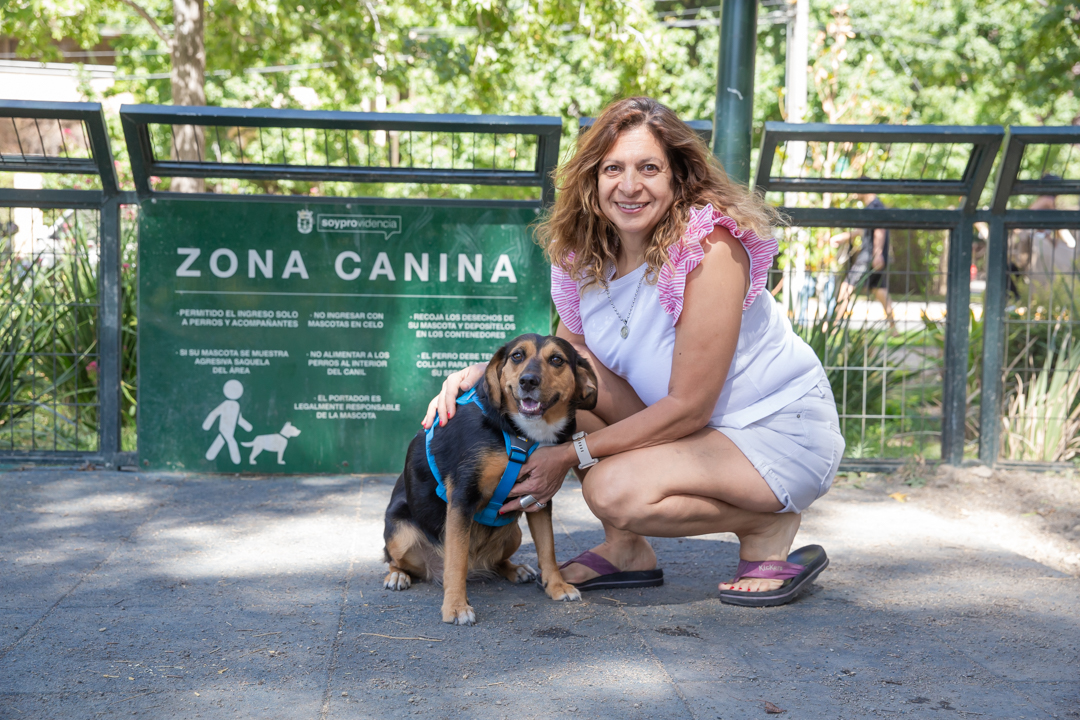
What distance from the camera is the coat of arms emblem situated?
507 cm

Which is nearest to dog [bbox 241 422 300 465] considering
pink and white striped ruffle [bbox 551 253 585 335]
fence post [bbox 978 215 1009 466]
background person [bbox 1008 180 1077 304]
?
pink and white striped ruffle [bbox 551 253 585 335]

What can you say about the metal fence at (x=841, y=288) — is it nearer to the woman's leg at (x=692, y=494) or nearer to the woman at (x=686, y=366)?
the woman at (x=686, y=366)

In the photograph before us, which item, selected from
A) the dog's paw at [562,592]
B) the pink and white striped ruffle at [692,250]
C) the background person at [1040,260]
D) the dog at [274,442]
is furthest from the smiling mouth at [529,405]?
the background person at [1040,260]

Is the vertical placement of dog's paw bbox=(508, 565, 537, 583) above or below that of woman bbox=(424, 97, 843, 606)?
below

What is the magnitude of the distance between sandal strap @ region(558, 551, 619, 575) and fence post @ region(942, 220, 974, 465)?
307cm

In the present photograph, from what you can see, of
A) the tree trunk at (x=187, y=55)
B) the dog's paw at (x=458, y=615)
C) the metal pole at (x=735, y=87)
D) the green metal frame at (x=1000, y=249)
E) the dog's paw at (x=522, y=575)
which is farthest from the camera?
the tree trunk at (x=187, y=55)

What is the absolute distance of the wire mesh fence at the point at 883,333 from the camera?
546cm

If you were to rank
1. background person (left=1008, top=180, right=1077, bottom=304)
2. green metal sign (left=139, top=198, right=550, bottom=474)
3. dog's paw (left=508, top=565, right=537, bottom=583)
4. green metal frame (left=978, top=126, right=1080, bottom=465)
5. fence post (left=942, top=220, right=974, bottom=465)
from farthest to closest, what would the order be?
background person (left=1008, top=180, right=1077, bottom=304) → fence post (left=942, top=220, right=974, bottom=465) → green metal frame (left=978, top=126, right=1080, bottom=465) → green metal sign (left=139, top=198, right=550, bottom=474) → dog's paw (left=508, top=565, right=537, bottom=583)

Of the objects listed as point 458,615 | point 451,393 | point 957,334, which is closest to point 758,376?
point 451,393

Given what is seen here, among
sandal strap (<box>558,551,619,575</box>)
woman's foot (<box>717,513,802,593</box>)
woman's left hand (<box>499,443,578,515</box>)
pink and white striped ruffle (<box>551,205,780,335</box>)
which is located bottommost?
sandal strap (<box>558,551,619,575</box>)

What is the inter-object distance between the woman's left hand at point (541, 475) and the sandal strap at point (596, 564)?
0.44 m

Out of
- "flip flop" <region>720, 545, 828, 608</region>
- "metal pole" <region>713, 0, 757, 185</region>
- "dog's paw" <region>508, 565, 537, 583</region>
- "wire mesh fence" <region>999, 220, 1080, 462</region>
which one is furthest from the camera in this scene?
"wire mesh fence" <region>999, 220, 1080, 462</region>

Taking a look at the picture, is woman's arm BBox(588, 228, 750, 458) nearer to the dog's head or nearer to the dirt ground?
the dog's head

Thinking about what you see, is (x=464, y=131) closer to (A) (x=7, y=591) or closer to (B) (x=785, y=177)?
(B) (x=785, y=177)
